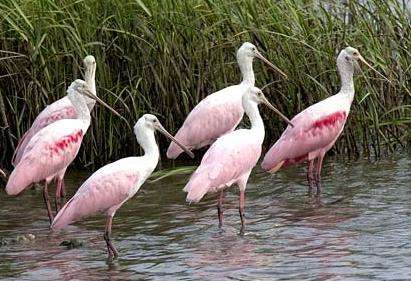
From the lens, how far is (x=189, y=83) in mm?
12977

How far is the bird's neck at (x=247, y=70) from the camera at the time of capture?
40.4 feet

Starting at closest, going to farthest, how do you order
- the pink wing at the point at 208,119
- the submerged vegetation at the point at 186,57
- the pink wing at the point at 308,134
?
the pink wing at the point at 308,134 < the pink wing at the point at 208,119 < the submerged vegetation at the point at 186,57

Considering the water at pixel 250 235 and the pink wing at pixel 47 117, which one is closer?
the water at pixel 250 235

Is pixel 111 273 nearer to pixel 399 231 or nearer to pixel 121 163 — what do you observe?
pixel 121 163

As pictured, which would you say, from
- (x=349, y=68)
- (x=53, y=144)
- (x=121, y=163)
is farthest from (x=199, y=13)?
(x=121, y=163)

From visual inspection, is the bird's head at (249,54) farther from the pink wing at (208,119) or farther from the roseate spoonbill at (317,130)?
the roseate spoonbill at (317,130)

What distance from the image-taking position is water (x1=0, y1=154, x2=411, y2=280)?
344 inches

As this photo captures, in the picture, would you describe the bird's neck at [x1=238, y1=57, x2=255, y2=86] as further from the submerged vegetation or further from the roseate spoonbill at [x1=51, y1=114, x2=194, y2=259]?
the roseate spoonbill at [x1=51, y1=114, x2=194, y2=259]

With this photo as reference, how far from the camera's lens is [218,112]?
12.3 meters

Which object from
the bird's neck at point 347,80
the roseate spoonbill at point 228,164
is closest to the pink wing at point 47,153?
the roseate spoonbill at point 228,164

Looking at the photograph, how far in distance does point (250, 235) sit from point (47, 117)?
2.86 meters

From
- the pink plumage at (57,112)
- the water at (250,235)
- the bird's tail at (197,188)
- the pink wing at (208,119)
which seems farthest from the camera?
the pink wing at (208,119)

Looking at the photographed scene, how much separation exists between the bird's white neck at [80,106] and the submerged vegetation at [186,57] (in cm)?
74

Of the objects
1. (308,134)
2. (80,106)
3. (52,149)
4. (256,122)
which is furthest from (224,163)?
(308,134)
